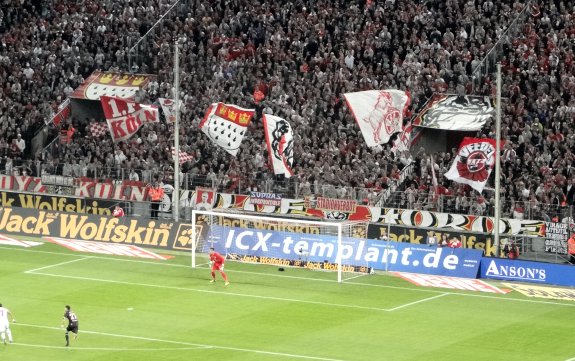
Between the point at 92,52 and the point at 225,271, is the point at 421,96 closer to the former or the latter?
the point at 225,271

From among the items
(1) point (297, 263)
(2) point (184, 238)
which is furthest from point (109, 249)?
(1) point (297, 263)

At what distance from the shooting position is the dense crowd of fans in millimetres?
65375

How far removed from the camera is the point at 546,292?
57344mm

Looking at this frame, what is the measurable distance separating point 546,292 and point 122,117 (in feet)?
77.2

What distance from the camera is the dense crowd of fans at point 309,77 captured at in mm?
65375

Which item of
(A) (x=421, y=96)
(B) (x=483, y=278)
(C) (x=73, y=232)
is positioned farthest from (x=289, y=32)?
(B) (x=483, y=278)

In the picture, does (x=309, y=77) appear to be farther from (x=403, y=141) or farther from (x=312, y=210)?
(x=403, y=141)

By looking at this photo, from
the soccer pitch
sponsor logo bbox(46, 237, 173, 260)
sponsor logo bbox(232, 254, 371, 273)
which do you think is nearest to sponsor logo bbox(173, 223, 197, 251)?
the soccer pitch

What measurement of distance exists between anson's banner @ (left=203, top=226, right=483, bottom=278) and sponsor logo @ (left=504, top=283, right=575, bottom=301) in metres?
2.20

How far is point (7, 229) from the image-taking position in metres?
68.6

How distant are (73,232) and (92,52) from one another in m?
16.8

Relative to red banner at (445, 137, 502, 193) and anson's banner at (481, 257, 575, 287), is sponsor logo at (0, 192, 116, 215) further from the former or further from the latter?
anson's banner at (481, 257, 575, 287)

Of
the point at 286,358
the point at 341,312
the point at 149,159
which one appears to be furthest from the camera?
the point at 149,159

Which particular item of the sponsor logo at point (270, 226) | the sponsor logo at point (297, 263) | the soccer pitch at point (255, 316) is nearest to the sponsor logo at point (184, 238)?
the soccer pitch at point (255, 316)
